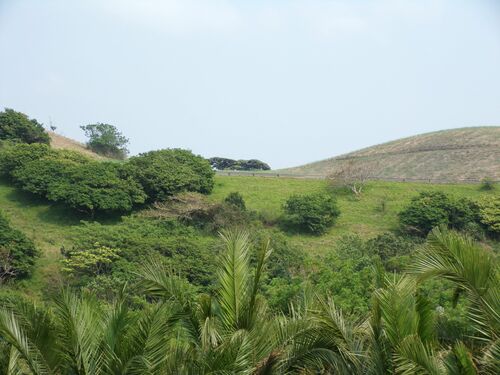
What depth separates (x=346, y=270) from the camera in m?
18.9

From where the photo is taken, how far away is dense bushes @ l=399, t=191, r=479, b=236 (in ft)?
118

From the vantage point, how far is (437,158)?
59250 mm

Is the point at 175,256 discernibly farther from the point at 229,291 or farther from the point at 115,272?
the point at 229,291

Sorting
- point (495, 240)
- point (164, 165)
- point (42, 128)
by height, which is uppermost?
point (42, 128)

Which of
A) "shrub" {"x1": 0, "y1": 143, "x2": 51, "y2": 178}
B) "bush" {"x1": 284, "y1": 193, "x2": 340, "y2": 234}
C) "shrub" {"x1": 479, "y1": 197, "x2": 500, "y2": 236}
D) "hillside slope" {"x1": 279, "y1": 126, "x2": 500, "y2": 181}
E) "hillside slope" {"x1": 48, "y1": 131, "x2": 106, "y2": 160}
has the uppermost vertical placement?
"hillside slope" {"x1": 48, "y1": 131, "x2": 106, "y2": 160}

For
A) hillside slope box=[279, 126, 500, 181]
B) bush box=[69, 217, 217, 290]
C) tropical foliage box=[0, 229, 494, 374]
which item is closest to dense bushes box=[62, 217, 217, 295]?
bush box=[69, 217, 217, 290]

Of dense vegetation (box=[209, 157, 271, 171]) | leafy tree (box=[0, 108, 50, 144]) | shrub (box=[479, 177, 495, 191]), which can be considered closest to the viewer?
shrub (box=[479, 177, 495, 191])

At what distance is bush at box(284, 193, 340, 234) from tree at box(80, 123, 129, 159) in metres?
28.8

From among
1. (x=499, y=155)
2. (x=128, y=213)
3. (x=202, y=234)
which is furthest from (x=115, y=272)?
(x=499, y=155)

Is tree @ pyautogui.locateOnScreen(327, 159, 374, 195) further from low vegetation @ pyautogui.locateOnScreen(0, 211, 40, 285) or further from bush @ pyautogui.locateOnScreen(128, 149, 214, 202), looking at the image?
low vegetation @ pyautogui.locateOnScreen(0, 211, 40, 285)

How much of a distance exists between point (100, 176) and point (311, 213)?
1290 centimetres

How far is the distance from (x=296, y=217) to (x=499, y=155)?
27.3 metres

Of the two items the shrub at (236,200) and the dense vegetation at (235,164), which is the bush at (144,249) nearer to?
the shrub at (236,200)

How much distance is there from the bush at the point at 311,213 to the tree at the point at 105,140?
94.4 ft
